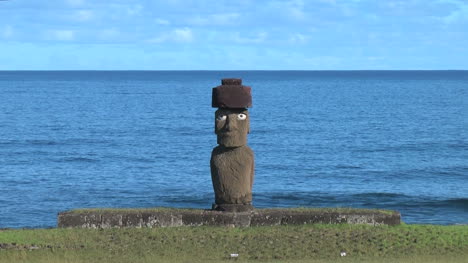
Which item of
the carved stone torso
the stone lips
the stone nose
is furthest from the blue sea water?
the stone lips

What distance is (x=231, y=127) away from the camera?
766 inches

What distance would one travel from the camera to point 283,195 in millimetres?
36375

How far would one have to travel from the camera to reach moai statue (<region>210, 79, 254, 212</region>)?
63.6ft

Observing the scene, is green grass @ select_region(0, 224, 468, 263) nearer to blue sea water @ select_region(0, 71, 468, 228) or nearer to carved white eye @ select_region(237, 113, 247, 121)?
carved white eye @ select_region(237, 113, 247, 121)

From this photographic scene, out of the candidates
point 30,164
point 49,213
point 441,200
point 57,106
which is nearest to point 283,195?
point 441,200

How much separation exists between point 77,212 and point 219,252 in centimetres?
413

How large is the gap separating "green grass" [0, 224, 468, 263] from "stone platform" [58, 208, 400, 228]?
332 millimetres

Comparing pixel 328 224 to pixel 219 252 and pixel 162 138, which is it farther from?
pixel 162 138

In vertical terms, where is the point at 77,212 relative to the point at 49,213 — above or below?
above

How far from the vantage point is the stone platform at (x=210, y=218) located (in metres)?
19.0

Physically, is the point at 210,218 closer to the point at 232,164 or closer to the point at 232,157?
the point at 232,164

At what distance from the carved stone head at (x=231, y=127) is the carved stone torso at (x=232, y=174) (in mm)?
186

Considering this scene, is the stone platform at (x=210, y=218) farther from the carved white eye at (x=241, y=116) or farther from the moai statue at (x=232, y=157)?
the carved white eye at (x=241, y=116)

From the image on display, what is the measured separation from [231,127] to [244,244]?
3270 mm
